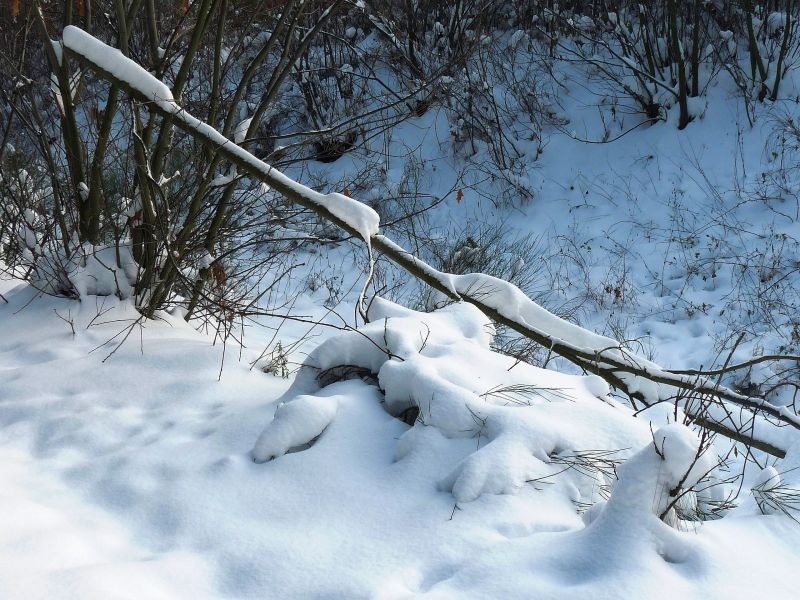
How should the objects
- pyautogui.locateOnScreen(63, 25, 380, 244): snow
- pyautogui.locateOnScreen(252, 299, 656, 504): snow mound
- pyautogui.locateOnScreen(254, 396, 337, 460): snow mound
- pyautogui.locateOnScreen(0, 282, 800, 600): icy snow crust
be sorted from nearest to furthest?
1. pyautogui.locateOnScreen(0, 282, 800, 600): icy snow crust
2. pyautogui.locateOnScreen(252, 299, 656, 504): snow mound
3. pyautogui.locateOnScreen(254, 396, 337, 460): snow mound
4. pyautogui.locateOnScreen(63, 25, 380, 244): snow

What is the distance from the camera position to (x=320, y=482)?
6.53 ft

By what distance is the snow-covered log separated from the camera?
2.48m

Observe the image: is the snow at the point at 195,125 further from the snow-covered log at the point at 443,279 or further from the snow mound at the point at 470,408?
the snow mound at the point at 470,408

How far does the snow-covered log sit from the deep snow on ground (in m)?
0.12

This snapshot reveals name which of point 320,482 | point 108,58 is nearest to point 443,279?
point 320,482

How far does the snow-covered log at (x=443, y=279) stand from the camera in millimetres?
2484

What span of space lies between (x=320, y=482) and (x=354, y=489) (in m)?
0.10

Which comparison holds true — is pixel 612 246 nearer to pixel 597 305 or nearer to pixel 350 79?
pixel 597 305

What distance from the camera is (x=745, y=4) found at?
6805 mm

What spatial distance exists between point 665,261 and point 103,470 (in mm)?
4824

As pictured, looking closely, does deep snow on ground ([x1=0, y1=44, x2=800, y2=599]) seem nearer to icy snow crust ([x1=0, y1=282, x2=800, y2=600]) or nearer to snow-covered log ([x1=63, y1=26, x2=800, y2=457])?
icy snow crust ([x1=0, y1=282, x2=800, y2=600])

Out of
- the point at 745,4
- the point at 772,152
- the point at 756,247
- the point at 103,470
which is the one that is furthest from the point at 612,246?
the point at 103,470

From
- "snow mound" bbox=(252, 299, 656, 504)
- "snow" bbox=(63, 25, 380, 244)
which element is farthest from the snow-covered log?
"snow mound" bbox=(252, 299, 656, 504)

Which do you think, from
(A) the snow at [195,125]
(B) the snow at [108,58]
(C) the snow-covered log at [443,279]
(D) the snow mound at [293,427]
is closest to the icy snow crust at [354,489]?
(D) the snow mound at [293,427]
